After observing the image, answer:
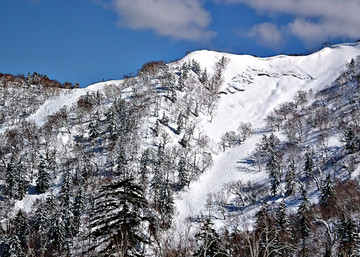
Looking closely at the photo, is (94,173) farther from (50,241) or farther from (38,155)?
(50,241)

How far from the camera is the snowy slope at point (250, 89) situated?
9800 centimetres

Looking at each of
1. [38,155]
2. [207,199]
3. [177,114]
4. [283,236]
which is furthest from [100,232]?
[177,114]

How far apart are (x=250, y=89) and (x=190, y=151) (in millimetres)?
71811

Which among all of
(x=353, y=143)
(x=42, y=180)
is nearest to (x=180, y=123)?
(x=42, y=180)

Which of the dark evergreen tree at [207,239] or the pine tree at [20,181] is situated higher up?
the pine tree at [20,181]

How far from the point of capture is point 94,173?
92.3 m

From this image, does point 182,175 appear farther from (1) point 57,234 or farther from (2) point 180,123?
(1) point 57,234

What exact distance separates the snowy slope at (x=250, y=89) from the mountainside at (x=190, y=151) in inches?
25.1

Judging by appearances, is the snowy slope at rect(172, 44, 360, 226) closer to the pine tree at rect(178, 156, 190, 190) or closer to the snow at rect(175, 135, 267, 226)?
the snow at rect(175, 135, 267, 226)

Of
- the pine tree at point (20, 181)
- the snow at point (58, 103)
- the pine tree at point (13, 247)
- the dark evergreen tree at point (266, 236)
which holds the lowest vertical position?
the pine tree at point (13, 247)

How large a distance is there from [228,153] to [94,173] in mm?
45269

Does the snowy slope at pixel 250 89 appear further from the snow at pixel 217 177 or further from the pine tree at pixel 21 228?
the pine tree at pixel 21 228

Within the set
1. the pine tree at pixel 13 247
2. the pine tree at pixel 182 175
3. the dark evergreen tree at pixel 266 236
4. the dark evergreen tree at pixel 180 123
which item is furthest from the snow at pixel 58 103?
the dark evergreen tree at pixel 266 236

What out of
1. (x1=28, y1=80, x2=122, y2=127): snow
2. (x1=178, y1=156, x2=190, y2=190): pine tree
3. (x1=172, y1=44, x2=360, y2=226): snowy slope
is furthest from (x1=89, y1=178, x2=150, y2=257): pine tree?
(x1=28, y1=80, x2=122, y2=127): snow
